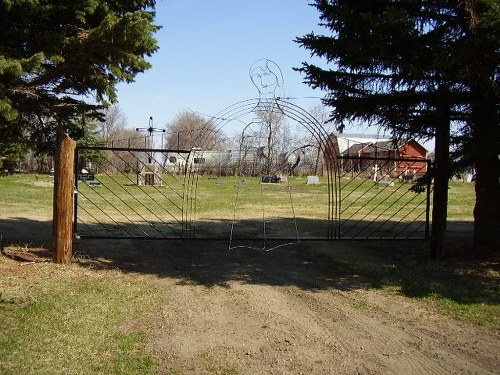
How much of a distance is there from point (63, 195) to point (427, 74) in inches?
236

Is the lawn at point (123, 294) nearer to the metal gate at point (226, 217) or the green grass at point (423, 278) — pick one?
the green grass at point (423, 278)

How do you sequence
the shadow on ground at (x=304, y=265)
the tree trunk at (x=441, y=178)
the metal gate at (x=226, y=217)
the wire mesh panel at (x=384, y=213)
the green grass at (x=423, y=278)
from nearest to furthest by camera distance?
the green grass at (x=423, y=278) → the shadow on ground at (x=304, y=265) → the tree trunk at (x=441, y=178) → the metal gate at (x=226, y=217) → the wire mesh panel at (x=384, y=213)

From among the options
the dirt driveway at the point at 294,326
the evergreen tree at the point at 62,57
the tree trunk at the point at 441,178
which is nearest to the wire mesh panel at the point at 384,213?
the tree trunk at the point at 441,178

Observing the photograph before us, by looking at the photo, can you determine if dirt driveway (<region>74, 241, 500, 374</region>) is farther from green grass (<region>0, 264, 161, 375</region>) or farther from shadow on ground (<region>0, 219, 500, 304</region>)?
green grass (<region>0, 264, 161, 375</region>)

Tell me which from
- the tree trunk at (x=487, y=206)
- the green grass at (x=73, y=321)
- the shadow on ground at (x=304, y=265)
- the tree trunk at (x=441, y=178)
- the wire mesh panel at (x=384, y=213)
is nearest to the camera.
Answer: the green grass at (x=73, y=321)

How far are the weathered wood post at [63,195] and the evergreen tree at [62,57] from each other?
2.55ft

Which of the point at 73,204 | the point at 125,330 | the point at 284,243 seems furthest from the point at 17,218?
the point at 125,330

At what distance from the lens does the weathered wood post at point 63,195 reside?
24.9 feet

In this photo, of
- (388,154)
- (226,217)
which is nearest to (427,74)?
(388,154)

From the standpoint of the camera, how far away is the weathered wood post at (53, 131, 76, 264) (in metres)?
7.58

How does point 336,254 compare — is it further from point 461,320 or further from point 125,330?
point 125,330

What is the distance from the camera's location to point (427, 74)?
304 inches

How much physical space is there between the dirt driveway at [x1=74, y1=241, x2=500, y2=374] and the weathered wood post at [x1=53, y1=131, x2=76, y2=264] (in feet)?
2.83

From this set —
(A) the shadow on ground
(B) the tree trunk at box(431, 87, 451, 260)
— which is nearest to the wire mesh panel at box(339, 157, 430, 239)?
(B) the tree trunk at box(431, 87, 451, 260)
